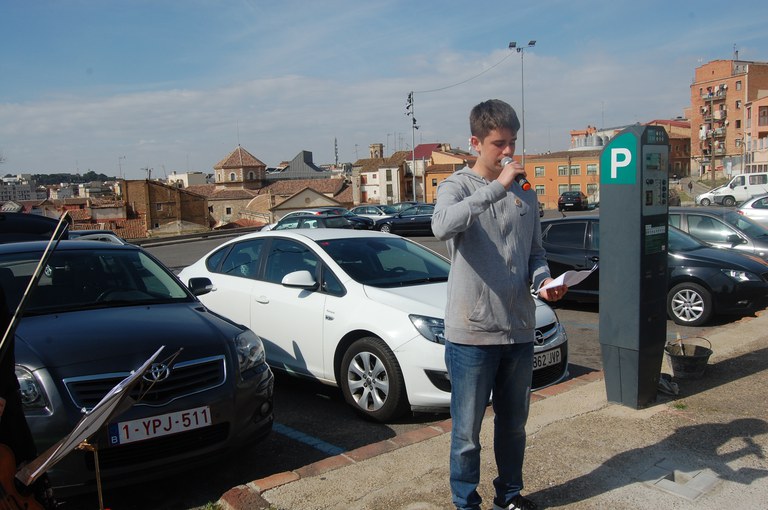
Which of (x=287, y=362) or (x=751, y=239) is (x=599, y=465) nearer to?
(x=287, y=362)

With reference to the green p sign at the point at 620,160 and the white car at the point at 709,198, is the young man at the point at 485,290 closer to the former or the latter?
the green p sign at the point at 620,160

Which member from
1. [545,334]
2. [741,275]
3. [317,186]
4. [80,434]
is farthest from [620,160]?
[317,186]

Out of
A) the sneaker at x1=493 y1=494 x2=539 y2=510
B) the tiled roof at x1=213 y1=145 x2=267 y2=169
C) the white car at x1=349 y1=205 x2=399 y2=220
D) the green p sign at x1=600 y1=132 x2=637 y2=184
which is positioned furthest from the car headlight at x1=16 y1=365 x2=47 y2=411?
the tiled roof at x1=213 y1=145 x2=267 y2=169

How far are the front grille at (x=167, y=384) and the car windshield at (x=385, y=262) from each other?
186 cm

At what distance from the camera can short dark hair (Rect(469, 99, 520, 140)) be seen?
9.34 ft

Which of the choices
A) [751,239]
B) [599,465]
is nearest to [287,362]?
[599,465]

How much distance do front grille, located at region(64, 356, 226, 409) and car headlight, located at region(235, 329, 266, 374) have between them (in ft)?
0.62

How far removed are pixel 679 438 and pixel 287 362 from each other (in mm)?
3356

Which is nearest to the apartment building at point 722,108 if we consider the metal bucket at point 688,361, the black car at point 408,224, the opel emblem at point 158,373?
the black car at point 408,224

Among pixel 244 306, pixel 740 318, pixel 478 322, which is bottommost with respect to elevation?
pixel 740 318

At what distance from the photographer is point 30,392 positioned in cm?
360

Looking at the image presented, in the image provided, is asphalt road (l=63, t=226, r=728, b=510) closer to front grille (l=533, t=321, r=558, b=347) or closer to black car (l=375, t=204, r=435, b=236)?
front grille (l=533, t=321, r=558, b=347)

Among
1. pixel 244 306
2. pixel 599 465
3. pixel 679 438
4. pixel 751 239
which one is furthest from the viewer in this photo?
pixel 751 239

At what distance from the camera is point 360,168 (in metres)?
97.6
